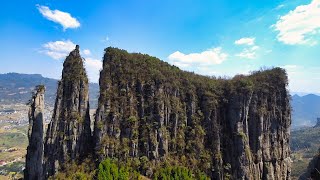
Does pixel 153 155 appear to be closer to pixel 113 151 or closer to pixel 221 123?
pixel 113 151

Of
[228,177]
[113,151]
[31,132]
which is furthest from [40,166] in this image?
[228,177]

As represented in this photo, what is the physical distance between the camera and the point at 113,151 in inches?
3378

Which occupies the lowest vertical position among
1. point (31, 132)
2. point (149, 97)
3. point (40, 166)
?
point (40, 166)

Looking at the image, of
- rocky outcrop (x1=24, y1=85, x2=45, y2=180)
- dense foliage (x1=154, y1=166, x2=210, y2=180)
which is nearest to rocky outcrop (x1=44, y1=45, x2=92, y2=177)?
rocky outcrop (x1=24, y1=85, x2=45, y2=180)

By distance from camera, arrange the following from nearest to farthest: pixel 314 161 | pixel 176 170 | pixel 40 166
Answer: pixel 314 161
pixel 40 166
pixel 176 170

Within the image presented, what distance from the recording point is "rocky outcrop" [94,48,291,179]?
90.3 m

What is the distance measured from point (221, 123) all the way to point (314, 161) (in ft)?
109

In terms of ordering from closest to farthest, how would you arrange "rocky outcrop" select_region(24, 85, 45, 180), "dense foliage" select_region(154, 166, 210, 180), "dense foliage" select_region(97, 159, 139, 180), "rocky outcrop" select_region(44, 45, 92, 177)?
"dense foliage" select_region(97, 159, 139, 180)
"rocky outcrop" select_region(44, 45, 92, 177)
"rocky outcrop" select_region(24, 85, 45, 180)
"dense foliage" select_region(154, 166, 210, 180)

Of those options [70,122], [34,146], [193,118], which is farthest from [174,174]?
[34,146]

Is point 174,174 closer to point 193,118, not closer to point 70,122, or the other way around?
point 193,118

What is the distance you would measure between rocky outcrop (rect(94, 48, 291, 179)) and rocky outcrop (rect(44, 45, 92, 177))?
386 cm

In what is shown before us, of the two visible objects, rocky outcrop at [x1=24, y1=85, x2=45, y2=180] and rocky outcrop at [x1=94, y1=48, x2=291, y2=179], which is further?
rocky outcrop at [x1=94, y1=48, x2=291, y2=179]

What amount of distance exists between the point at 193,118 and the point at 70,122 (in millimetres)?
37046

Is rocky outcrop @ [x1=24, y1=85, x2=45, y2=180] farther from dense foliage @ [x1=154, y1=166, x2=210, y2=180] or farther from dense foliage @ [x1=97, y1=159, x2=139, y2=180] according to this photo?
dense foliage @ [x1=154, y1=166, x2=210, y2=180]
